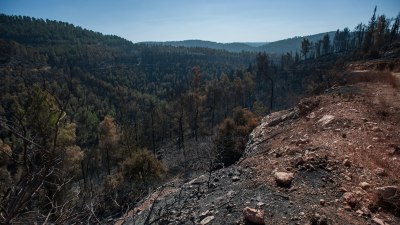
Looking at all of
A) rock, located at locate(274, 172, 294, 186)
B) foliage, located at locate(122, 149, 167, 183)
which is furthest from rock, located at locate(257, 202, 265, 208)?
foliage, located at locate(122, 149, 167, 183)

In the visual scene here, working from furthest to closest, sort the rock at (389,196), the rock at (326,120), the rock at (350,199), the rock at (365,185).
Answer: the rock at (326,120)
the rock at (365,185)
the rock at (350,199)
the rock at (389,196)

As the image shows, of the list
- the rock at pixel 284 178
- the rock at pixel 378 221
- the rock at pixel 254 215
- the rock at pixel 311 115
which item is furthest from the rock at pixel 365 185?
the rock at pixel 311 115

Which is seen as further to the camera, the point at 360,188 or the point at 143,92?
the point at 143,92

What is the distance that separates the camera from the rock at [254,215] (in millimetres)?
6961

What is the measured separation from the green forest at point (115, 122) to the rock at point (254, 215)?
2142 mm

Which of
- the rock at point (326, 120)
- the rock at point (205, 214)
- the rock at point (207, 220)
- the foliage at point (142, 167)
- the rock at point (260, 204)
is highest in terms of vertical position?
the rock at point (326, 120)

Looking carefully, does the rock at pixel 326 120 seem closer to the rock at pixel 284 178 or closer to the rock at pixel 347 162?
the rock at pixel 347 162

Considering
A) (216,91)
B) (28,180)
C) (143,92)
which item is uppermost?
(28,180)

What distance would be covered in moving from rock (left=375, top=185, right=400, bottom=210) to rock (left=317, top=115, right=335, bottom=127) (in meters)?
5.88

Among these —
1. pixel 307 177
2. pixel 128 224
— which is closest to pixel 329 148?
pixel 307 177

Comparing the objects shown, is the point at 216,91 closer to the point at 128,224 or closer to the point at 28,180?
the point at 128,224

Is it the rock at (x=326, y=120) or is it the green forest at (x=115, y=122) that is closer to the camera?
the green forest at (x=115, y=122)

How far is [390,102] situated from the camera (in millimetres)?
14438

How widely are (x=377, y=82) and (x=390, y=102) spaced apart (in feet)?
23.1
